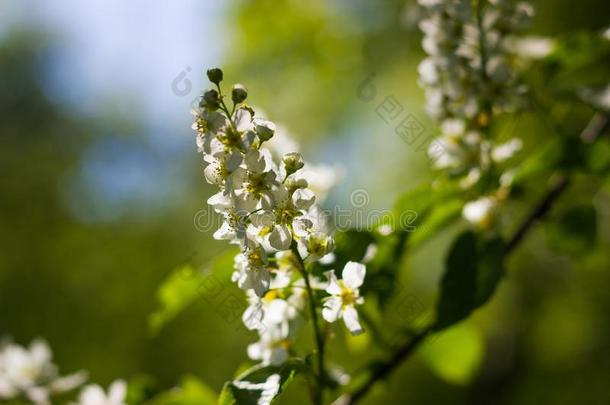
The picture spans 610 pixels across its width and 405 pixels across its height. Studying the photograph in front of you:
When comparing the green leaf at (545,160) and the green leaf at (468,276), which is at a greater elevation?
the green leaf at (545,160)

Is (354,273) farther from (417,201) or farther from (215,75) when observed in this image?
(215,75)

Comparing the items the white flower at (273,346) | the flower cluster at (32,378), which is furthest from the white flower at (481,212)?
the flower cluster at (32,378)

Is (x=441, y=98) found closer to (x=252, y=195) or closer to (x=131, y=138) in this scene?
(x=252, y=195)

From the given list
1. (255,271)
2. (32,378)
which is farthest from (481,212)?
(32,378)

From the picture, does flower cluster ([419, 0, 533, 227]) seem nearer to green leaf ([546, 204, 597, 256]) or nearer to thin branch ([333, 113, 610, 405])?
thin branch ([333, 113, 610, 405])

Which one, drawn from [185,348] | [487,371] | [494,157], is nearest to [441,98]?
[494,157]

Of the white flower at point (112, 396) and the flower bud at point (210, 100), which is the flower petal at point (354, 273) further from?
the white flower at point (112, 396)
